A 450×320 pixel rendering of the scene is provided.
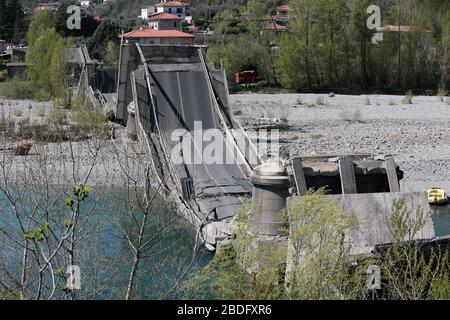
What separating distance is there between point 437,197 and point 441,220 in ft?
5.10

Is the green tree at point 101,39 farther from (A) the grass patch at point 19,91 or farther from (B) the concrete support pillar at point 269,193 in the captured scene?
(B) the concrete support pillar at point 269,193

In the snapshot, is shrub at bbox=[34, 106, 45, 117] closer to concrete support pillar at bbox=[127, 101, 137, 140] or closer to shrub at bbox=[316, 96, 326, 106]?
concrete support pillar at bbox=[127, 101, 137, 140]

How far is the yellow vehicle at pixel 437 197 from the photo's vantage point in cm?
2216

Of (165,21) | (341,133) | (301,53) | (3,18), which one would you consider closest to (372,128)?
(341,133)

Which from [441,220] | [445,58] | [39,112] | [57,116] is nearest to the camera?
[441,220]

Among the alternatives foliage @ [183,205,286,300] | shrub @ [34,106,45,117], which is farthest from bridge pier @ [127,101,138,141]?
foliage @ [183,205,286,300]

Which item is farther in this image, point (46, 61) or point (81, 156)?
point (46, 61)

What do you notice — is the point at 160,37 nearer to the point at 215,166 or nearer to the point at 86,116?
the point at 86,116

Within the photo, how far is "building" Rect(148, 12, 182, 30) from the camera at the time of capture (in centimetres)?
8012

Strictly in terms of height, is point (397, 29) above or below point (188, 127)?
above

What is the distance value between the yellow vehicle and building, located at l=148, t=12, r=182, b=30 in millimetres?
60823

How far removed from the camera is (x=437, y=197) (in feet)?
72.8

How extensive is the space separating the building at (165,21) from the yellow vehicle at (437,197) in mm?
60823

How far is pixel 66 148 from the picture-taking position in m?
28.7
